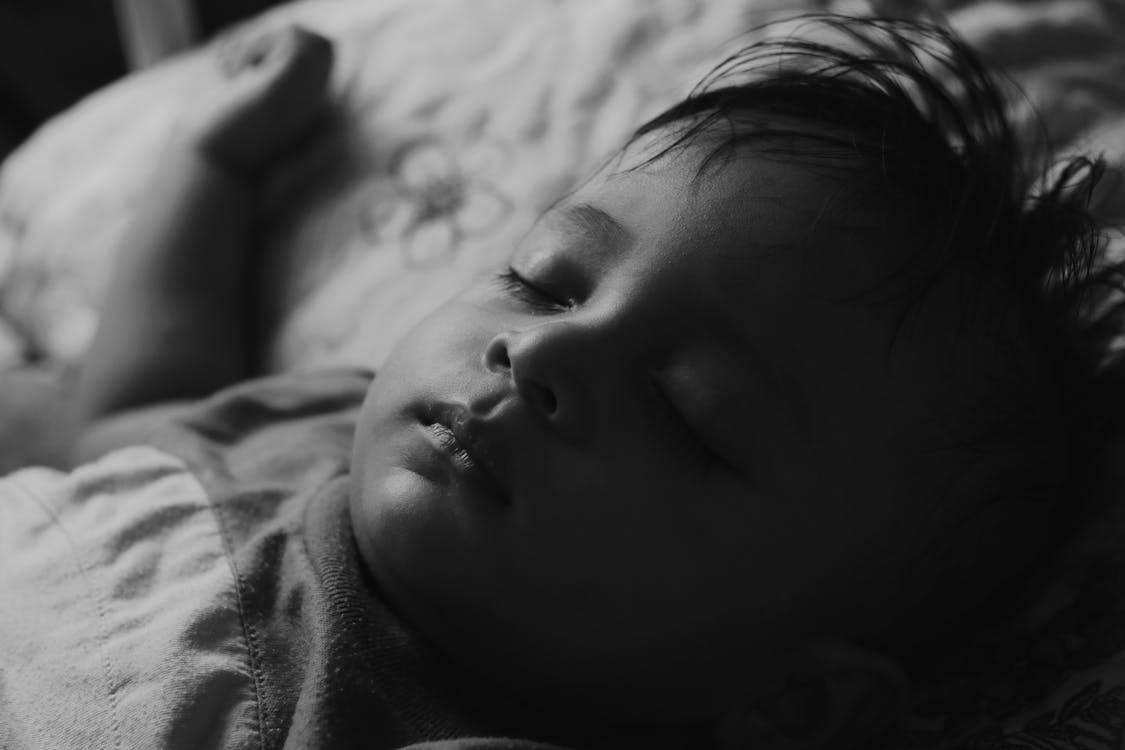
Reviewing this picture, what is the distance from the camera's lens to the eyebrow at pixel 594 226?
0.64m

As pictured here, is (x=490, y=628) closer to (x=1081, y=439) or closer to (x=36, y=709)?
(x=36, y=709)

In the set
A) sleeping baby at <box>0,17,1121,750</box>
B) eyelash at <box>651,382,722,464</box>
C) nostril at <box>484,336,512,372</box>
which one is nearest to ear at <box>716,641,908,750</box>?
sleeping baby at <box>0,17,1121,750</box>

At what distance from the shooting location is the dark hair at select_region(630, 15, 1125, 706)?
657 millimetres

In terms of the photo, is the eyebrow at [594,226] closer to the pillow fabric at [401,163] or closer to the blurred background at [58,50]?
the pillow fabric at [401,163]

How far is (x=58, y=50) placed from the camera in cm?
179

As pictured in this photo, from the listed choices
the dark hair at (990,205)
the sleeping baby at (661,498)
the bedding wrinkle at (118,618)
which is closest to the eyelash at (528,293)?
Answer: the sleeping baby at (661,498)

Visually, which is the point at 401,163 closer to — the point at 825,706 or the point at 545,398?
the point at 545,398

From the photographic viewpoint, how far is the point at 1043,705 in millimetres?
651

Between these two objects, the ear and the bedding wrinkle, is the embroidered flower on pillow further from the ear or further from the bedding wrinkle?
the ear

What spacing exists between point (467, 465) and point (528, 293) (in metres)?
0.12

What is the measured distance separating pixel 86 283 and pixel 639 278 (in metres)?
0.65

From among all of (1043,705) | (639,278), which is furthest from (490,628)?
(1043,705)

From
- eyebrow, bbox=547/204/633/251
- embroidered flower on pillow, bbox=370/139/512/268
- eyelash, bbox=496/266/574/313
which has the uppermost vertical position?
eyebrow, bbox=547/204/633/251

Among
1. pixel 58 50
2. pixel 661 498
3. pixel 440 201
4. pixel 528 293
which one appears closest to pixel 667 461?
pixel 661 498
